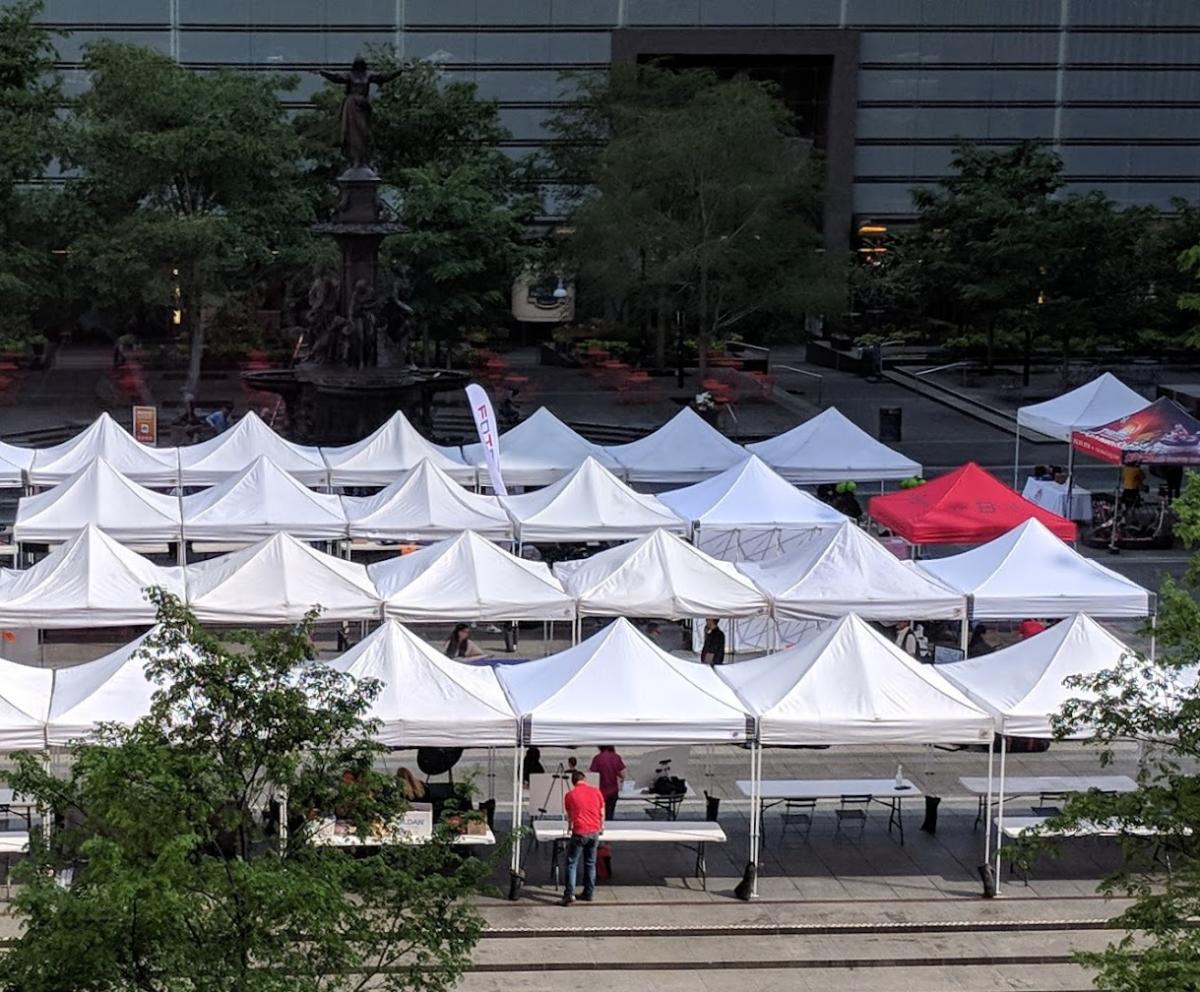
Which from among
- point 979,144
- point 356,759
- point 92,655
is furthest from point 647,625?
point 979,144

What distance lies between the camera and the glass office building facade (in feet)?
218

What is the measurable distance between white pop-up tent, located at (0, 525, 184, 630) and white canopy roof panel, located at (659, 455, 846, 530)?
7971 mm

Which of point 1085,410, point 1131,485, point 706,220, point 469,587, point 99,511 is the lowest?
point 1131,485

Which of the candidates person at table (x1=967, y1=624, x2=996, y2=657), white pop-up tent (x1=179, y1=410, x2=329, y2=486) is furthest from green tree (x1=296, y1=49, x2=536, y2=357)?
person at table (x1=967, y1=624, x2=996, y2=657)

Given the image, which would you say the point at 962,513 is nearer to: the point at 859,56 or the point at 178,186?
the point at 178,186

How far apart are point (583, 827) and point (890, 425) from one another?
29709mm

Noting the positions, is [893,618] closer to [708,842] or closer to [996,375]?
[708,842]

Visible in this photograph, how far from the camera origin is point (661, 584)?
24.7 meters

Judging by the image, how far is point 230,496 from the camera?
94.7ft

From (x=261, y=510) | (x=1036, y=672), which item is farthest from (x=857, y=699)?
(x=261, y=510)

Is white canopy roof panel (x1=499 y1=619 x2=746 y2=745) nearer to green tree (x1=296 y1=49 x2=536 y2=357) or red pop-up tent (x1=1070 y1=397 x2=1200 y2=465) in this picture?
red pop-up tent (x1=1070 y1=397 x2=1200 y2=465)

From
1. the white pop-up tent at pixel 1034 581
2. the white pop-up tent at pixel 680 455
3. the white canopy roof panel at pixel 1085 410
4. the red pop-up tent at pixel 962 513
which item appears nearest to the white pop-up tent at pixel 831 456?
the white pop-up tent at pixel 680 455

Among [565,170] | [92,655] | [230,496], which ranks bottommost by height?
[92,655]

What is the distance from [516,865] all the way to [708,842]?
2.14 metres
